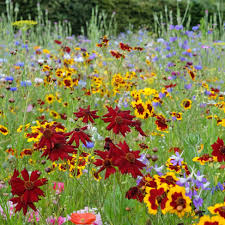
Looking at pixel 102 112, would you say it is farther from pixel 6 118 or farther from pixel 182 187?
pixel 182 187

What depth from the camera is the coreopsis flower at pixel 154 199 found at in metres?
0.94

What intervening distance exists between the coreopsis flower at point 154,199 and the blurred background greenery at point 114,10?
6.81 meters

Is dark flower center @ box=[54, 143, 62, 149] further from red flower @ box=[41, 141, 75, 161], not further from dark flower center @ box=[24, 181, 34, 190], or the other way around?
dark flower center @ box=[24, 181, 34, 190]

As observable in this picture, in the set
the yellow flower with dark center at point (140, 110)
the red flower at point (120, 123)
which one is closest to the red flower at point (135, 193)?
the red flower at point (120, 123)

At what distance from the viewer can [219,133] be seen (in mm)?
2283

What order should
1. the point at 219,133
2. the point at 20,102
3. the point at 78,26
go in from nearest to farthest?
the point at 219,133 < the point at 20,102 < the point at 78,26

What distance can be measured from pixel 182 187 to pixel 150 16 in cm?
957

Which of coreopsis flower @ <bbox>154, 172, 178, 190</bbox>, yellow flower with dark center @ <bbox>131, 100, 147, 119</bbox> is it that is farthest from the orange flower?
yellow flower with dark center @ <bbox>131, 100, 147, 119</bbox>

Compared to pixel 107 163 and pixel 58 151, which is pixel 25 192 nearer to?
pixel 58 151

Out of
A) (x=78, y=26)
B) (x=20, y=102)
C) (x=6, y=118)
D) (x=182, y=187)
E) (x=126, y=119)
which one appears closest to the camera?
(x=182, y=187)

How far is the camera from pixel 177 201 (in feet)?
2.97

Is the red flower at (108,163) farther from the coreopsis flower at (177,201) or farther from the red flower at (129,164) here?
the coreopsis flower at (177,201)

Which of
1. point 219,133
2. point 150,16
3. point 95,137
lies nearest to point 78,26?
point 150,16

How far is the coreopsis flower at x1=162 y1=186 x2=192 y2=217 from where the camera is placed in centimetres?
90
